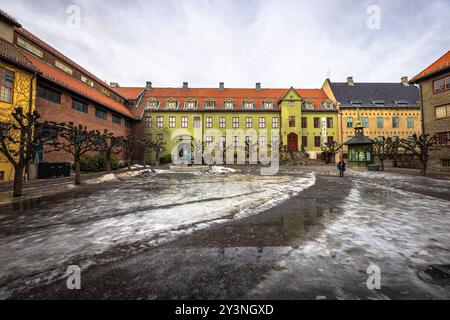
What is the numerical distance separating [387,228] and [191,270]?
4544 millimetres

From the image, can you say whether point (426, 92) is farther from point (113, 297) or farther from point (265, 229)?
point (113, 297)

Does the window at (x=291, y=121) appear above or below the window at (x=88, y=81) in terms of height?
below

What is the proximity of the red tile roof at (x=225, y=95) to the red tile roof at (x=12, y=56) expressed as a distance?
20.5 meters

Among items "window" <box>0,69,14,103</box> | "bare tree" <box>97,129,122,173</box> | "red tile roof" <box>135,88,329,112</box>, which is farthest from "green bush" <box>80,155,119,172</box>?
"red tile roof" <box>135,88,329,112</box>

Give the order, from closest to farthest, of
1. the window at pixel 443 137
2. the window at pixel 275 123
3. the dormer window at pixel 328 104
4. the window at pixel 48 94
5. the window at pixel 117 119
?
the window at pixel 48 94
the window at pixel 443 137
the window at pixel 117 119
the window at pixel 275 123
the dormer window at pixel 328 104

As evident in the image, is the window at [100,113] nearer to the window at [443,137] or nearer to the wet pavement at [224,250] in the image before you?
the wet pavement at [224,250]

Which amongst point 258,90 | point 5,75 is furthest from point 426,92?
point 5,75

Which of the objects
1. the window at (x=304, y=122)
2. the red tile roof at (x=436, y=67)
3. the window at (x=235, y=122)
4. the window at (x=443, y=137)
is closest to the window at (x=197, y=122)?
the window at (x=235, y=122)

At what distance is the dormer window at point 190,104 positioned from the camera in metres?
34.6

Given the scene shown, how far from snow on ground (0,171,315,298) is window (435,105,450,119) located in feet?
74.6

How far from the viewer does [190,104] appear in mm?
34812

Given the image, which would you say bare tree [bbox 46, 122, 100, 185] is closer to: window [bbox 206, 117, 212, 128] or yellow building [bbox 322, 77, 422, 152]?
window [bbox 206, 117, 212, 128]
